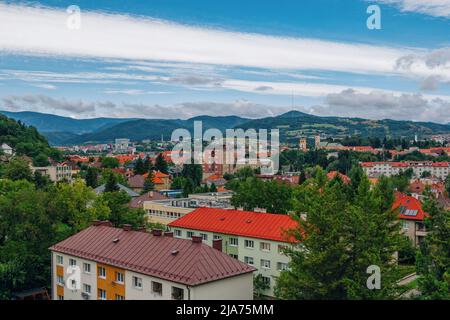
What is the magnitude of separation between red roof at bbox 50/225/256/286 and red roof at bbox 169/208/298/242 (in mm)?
8067

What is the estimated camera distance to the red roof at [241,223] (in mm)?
29594

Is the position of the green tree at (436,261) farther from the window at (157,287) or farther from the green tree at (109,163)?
the green tree at (109,163)

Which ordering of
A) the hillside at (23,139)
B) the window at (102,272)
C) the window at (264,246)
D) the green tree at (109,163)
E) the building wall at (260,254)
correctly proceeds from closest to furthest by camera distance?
the window at (102,272) → the building wall at (260,254) → the window at (264,246) → the hillside at (23,139) → the green tree at (109,163)

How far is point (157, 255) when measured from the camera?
824 inches

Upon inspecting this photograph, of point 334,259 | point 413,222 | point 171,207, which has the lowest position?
point 413,222

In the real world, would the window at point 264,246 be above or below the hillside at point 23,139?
below

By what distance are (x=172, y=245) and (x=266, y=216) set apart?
11.0m

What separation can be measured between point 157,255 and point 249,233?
34.5 feet

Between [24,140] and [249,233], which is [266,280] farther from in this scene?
[24,140]

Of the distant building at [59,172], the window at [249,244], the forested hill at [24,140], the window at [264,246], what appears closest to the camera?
the window at [264,246]

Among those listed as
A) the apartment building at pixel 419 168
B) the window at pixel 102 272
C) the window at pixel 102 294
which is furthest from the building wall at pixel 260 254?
the apartment building at pixel 419 168

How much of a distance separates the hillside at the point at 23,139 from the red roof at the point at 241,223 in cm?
6403

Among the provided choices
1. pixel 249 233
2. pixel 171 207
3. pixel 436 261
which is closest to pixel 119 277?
pixel 249 233
